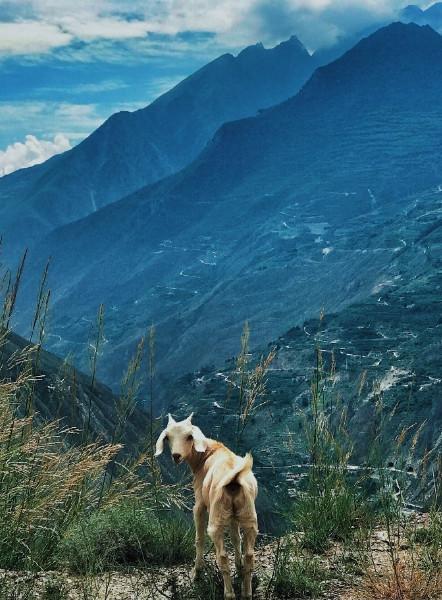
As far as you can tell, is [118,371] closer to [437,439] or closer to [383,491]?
[437,439]

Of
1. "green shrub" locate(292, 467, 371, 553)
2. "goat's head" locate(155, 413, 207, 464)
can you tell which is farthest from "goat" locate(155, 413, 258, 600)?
"green shrub" locate(292, 467, 371, 553)

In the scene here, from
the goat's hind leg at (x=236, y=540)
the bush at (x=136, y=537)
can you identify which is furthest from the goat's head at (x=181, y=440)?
the goat's hind leg at (x=236, y=540)

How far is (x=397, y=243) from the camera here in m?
178

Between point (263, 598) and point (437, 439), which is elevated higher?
point (263, 598)

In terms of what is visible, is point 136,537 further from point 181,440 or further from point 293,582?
point 293,582

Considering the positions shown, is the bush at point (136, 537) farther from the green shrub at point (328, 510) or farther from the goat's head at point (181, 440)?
the green shrub at point (328, 510)

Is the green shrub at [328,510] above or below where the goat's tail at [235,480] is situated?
below

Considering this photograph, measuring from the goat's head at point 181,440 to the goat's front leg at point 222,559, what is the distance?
0.85 meters

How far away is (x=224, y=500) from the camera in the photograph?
4.95m

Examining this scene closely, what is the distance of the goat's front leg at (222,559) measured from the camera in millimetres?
4801

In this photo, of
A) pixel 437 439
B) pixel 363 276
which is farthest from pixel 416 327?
pixel 363 276

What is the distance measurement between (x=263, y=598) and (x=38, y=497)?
1673 mm

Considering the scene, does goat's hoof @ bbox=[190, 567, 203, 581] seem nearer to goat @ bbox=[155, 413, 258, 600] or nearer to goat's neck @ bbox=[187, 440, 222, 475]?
goat @ bbox=[155, 413, 258, 600]

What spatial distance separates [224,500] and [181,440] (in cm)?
94
